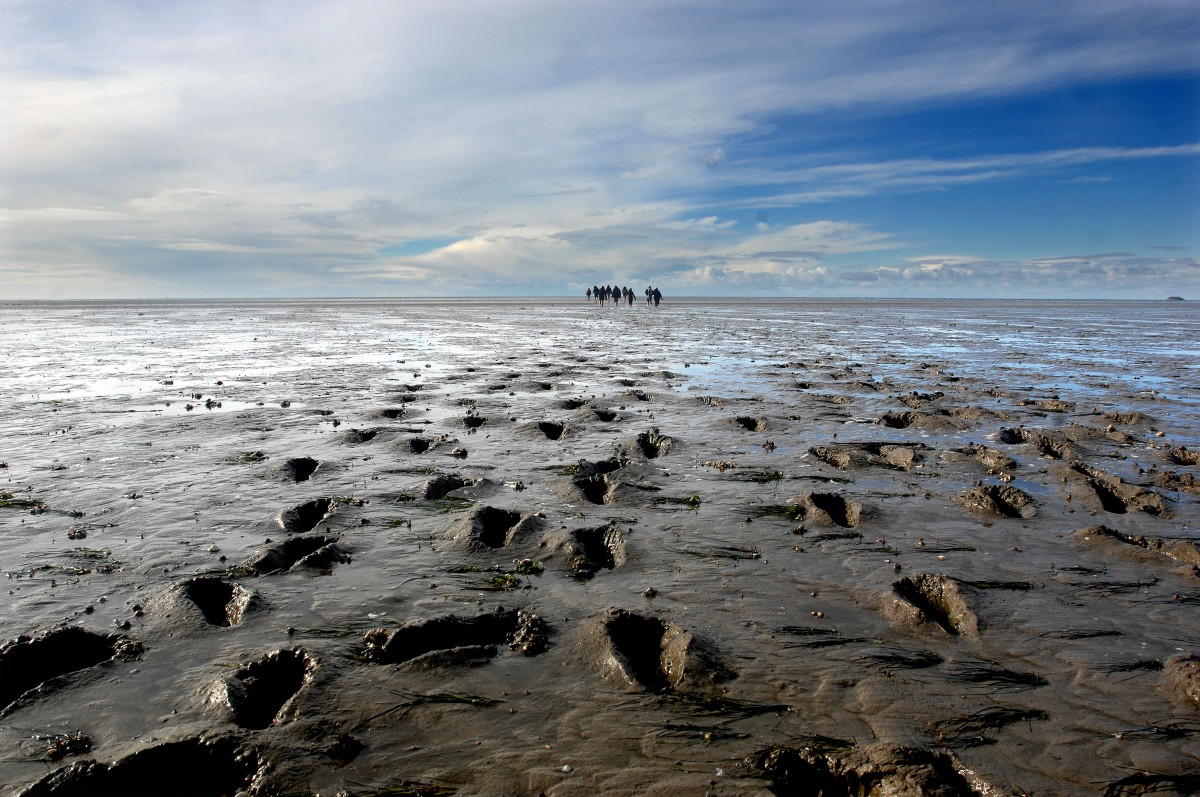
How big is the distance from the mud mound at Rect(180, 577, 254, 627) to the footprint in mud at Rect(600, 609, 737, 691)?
3.03 m

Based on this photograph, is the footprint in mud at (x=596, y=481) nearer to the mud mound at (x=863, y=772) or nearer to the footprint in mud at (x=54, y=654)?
the mud mound at (x=863, y=772)

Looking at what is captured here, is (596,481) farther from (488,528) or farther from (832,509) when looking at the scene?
(832,509)

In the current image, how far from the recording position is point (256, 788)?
3533mm

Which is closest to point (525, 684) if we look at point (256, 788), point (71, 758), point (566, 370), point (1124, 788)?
point (256, 788)

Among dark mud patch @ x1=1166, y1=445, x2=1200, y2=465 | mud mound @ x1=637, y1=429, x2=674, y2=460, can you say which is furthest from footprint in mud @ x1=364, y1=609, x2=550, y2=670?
dark mud patch @ x1=1166, y1=445, x2=1200, y2=465

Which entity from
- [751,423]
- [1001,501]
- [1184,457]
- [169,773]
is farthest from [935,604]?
[1184,457]

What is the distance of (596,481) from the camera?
8641mm

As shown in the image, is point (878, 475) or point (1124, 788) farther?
point (878, 475)

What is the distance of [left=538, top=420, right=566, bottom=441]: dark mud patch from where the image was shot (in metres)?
11.5

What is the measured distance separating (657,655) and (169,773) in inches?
125

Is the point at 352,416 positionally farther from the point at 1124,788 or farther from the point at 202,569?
the point at 1124,788

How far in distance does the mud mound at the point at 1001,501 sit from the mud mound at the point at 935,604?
92.8 inches

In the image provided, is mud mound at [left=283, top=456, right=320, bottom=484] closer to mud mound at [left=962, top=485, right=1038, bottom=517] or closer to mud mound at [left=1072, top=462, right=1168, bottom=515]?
mud mound at [left=962, top=485, right=1038, bottom=517]

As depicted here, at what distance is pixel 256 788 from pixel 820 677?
3.56 m
